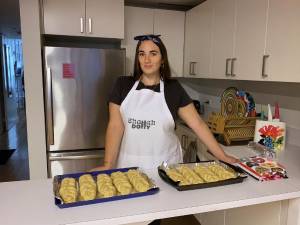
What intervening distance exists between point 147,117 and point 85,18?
1.21 metres

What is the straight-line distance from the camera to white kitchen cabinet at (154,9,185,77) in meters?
2.47

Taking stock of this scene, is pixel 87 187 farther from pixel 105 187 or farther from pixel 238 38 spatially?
pixel 238 38

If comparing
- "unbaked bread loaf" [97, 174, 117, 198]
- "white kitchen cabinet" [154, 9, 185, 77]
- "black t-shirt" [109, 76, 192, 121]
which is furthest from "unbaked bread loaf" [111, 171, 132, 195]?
"white kitchen cabinet" [154, 9, 185, 77]

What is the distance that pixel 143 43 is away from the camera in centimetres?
127

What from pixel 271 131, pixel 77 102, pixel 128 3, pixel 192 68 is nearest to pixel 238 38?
pixel 271 131

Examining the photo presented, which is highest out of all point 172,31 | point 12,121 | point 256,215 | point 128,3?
point 128,3

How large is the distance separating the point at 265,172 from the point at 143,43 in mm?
811

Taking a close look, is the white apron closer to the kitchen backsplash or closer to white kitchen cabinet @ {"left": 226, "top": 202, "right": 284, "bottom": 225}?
white kitchen cabinet @ {"left": 226, "top": 202, "right": 284, "bottom": 225}

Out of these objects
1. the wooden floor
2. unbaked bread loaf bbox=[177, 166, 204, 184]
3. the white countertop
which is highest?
unbaked bread loaf bbox=[177, 166, 204, 184]

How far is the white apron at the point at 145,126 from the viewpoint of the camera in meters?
1.34

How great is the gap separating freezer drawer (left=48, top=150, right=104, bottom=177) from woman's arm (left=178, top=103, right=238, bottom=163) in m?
1.08

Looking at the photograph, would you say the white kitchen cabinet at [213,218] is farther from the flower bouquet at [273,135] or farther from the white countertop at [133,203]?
the white countertop at [133,203]

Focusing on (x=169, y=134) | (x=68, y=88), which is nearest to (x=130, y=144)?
(x=169, y=134)

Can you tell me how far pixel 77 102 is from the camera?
2066 mm
